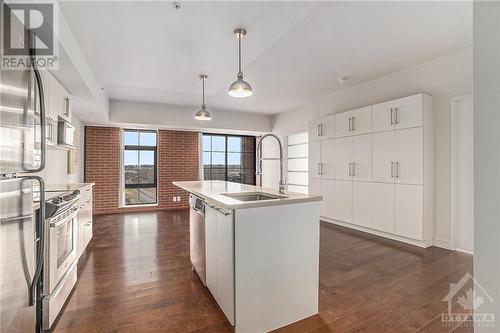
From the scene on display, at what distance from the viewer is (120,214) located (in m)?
5.88

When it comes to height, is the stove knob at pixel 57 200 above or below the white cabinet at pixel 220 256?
above

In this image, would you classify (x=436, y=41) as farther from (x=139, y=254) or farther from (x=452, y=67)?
(x=139, y=254)

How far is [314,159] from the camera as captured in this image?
17.3 ft

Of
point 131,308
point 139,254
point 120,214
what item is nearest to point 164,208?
point 120,214

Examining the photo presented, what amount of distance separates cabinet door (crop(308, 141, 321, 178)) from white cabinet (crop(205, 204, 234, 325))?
140 inches

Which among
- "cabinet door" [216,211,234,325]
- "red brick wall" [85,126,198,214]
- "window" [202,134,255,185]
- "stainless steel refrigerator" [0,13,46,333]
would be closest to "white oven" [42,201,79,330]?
"stainless steel refrigerator" [0,13,46,333]

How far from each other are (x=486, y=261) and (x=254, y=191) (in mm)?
1908

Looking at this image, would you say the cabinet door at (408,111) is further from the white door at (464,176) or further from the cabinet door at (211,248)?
the cabinet door at (211,248)

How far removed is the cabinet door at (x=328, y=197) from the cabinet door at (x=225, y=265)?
11.4 feet

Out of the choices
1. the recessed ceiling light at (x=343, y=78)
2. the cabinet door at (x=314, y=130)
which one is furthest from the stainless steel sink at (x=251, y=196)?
the cabinet door at (x=314, y=130)

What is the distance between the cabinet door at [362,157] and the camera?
4.15 metres

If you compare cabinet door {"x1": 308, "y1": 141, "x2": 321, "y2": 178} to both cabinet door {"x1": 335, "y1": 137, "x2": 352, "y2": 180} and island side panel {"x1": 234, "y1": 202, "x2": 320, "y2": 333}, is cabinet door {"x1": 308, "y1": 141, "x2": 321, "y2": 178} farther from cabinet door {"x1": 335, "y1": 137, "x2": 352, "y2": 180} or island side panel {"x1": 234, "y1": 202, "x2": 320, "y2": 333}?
island side panel {"x1": 234, "y1": 202, "x2": 320, "y2": 333}

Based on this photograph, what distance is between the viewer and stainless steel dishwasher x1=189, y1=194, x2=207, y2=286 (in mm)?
2301

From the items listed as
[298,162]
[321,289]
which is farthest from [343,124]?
[321,289]
